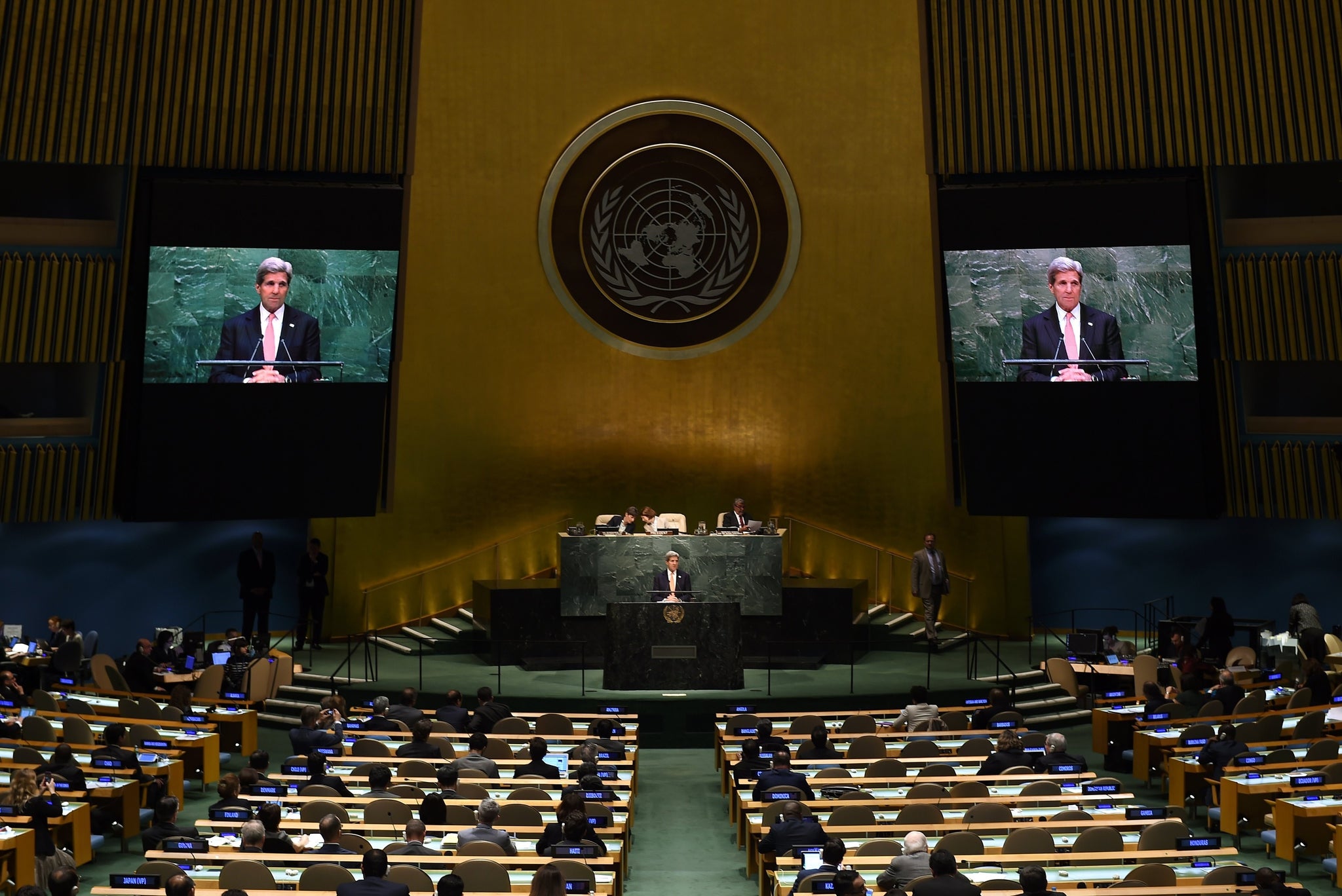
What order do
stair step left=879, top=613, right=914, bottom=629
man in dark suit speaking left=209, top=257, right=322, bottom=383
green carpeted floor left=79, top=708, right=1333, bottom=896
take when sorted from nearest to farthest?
green carpeted floor left=79, top=708, right=1333, bottom=896, man in dark suit speaking left=209, top=257, right=322, bottom=383, stair step left=879, top=613, right=914, bottom=629

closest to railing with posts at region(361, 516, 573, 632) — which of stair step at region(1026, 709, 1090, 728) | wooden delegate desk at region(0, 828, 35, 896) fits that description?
stair step at region(1026, 709, 1090, 728)

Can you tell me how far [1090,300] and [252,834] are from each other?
12.2 m

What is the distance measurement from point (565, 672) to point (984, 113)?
8.50 metres

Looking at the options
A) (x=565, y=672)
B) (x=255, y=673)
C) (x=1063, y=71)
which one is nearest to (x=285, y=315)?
(x=255, y=673)

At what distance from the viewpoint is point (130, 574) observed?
63.9 feet

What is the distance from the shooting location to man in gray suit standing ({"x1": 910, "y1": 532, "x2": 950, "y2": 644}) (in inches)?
718

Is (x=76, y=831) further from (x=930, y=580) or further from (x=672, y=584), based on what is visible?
(x=930, y=580)

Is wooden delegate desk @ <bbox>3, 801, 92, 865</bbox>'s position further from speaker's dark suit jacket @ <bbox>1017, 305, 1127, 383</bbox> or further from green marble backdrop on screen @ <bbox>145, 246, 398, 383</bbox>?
speaker's dark suit jacket @ <bbox>1017, 305, 1127, 383</bbox>

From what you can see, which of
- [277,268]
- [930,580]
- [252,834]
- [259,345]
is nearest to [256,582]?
[259,345]

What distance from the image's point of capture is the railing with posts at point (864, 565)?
19906 millimetres

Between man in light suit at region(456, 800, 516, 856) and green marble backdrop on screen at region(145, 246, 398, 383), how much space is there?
9.64 meters

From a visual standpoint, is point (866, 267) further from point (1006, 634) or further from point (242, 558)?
point (242, 558)

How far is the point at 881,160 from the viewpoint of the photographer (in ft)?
66.5

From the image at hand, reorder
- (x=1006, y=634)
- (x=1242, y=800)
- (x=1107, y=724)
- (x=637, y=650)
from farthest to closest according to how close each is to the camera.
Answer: (x=1006, y=634)
(x=637, y=650)
(x=1107, y=724)
(x=1242, y=800)
